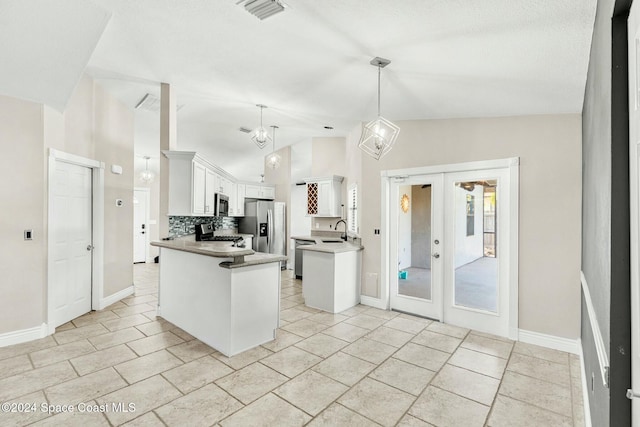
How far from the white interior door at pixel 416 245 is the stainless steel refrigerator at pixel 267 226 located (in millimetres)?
3530

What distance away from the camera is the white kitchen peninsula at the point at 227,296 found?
2.99 metres

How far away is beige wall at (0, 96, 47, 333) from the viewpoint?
10.3ft

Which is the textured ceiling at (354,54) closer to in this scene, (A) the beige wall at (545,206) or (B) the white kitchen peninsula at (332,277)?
(A) the beige wall at (545,206)

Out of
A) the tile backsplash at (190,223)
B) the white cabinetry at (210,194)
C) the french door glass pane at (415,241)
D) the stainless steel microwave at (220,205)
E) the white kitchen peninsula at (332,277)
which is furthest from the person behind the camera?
the stainless steel microwave at (220,205)

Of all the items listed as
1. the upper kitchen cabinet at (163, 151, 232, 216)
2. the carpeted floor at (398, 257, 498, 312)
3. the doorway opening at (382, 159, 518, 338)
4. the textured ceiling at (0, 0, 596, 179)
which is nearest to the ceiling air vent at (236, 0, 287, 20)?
the textured ceiling at (0, 0, 596, 179)

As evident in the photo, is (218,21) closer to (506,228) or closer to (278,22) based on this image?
(278,22)

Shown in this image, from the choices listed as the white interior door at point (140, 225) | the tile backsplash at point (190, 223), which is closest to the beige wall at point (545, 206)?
the tile backsplash at point (190, 223)

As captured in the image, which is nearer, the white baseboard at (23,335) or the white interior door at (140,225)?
the white baseboard at (23,335)

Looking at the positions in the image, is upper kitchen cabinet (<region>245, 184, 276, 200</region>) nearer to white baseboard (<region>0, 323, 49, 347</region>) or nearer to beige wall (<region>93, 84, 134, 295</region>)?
beige wall (<region>93, 84, 134, 295</region>)

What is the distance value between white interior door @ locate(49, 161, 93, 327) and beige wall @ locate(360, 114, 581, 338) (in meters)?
Answer: 4.87

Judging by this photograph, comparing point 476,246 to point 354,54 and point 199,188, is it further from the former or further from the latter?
point 199,188

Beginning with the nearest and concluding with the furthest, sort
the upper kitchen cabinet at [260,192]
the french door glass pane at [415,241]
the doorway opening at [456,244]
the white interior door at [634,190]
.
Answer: the white interior door at [634,190] < the doorway opening at [456,244] < the french door glass pane at [415,241] < the upper kitchen cabinet at [260,192]

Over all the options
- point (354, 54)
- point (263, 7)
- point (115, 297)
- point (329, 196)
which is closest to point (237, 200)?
point (329, 196)

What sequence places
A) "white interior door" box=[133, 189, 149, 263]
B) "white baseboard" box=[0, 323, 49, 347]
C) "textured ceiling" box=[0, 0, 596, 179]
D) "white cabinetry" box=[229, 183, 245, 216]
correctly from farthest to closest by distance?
1. "white interior door" box=[133, 189, 149, 263]
2. "white cabinetry" box=[229, 183, 245, 216]
3. "white baseboard" box=[0, 323, 49, 347]
4. "textured ceiling" box=[0, 0, 596, 179]
